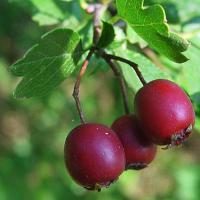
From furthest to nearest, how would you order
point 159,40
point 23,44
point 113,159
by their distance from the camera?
Answer: point 23,44, point 159,40, point 113,159

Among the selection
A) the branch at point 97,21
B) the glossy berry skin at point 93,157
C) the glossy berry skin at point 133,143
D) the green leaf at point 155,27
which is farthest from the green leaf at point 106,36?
the glossy berry skin at point 93,157

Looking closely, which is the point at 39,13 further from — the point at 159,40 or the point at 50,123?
the point at 50,123

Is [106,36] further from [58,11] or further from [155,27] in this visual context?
[58,11]

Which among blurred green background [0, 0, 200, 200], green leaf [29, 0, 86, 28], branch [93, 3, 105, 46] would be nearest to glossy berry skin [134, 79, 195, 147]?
branch [93, 3, 105, 46]

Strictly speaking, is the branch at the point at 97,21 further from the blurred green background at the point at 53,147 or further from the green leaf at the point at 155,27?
the blurred green background at the point at 53,147

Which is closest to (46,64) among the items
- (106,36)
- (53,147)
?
(106,36)

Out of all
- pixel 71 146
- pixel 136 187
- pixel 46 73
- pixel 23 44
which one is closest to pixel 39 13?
pixel 46 73
